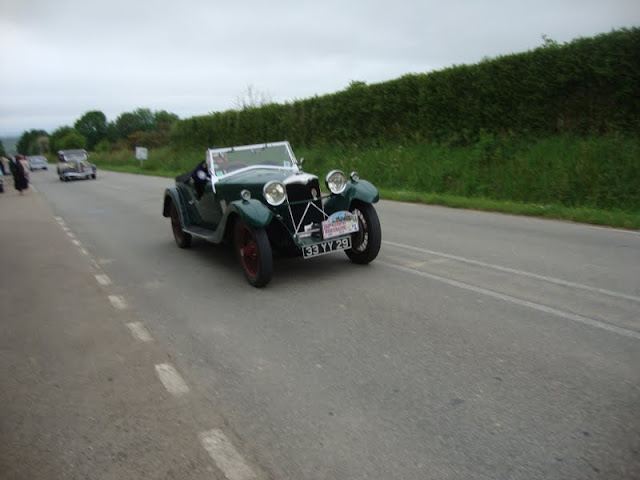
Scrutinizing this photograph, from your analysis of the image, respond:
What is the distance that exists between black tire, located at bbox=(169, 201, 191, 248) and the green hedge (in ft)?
32.8

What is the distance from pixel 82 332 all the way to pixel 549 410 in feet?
13.5

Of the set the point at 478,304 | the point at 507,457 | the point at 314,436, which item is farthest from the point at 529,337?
the point at 314,436

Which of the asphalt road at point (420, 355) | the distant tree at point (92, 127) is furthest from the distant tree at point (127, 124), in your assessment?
the asphalt road at point (420, 355)

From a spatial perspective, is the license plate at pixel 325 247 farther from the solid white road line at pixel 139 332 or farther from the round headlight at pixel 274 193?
the solid white road line at pixel 139 332

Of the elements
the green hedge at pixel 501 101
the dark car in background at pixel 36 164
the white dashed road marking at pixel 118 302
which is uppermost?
the green hedge at pixel 501 101

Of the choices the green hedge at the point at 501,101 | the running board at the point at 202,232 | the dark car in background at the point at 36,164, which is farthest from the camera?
the dark car in background at the point at 36,164

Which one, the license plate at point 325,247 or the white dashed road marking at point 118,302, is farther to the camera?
the license plate at point 325,247

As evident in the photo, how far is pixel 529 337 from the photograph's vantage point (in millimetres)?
4324

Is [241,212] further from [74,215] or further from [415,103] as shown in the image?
[415,103]

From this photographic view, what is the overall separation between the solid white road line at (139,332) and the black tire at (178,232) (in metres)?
3.76

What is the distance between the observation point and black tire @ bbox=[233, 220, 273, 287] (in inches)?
242

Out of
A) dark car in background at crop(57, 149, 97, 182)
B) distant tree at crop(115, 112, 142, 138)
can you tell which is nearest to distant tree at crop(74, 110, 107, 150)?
distant tree at crop(115, 112, 142, 138)

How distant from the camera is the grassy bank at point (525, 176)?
11070 mm

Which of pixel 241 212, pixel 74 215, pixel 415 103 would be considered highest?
pixel 415 103
